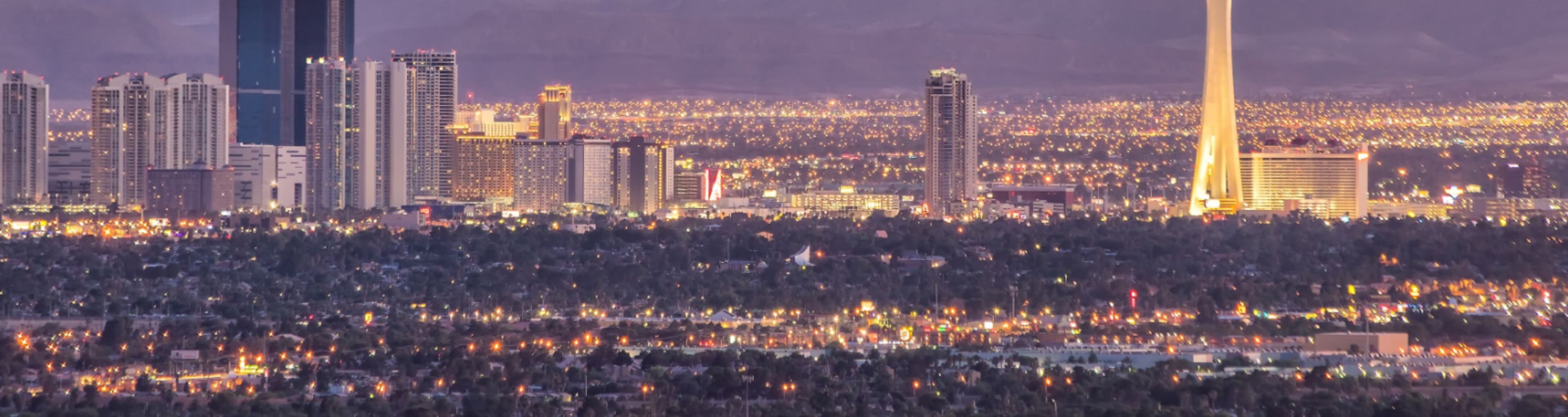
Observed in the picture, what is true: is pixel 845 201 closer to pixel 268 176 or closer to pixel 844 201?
pixel 844 201

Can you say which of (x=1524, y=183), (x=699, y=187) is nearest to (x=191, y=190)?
(x=699, y=187)

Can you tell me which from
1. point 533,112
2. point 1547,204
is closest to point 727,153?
point 533,112

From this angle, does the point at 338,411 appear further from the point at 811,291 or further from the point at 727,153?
the point at 727,153

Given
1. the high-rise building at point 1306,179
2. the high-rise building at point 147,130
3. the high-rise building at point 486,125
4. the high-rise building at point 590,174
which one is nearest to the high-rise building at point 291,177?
the high-rise building at point 147,130

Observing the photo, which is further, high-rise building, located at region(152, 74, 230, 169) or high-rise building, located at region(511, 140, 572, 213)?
high-rise building, located at region(511, 140, 572, 213)

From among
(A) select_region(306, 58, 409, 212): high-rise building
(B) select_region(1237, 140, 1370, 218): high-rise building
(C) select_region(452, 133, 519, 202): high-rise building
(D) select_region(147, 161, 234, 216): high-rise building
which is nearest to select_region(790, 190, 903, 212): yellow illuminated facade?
(C) select_region(452, 133, 519, 202): high-rise building

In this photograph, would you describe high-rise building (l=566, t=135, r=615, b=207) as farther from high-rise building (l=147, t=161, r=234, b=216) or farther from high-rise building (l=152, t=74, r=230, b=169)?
high-rise building (l=147, t=161, r=234, b=216)

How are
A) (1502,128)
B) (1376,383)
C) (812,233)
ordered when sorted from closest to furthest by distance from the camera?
(1376,383), (812,233), (1502,128)
